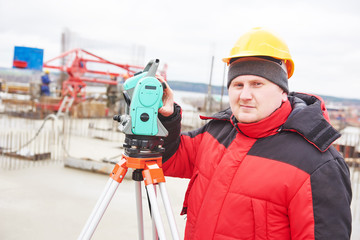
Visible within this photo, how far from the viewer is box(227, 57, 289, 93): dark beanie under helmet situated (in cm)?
140

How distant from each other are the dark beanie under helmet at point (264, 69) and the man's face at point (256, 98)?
2cm

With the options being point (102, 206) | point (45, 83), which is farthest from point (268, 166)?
point (45, 83)

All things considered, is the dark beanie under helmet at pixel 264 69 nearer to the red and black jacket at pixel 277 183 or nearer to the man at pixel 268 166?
the man at pixel 268 166

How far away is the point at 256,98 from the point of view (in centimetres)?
140

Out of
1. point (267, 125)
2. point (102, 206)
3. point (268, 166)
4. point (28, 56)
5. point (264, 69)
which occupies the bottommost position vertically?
point (102, 206)

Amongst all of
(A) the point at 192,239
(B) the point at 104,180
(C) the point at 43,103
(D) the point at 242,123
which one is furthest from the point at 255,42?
(C) the point at 43,103

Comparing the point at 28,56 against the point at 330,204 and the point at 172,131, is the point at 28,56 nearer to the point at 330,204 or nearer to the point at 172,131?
the point at 172,131

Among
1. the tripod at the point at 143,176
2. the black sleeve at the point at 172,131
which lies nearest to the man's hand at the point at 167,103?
the black sleeve at the point at 172,131

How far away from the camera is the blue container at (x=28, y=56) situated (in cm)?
1301

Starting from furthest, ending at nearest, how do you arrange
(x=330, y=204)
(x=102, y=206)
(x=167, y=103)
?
(x=167, y=103), (x=102, y=206), (x=330, y=204)

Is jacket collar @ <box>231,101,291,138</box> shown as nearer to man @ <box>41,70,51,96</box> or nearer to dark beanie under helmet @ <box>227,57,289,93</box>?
dark beanie under helmet @ <box>227,57,289,93</box>

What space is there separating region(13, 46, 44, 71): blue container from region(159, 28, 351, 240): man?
13198 mm

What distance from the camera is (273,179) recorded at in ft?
4.28

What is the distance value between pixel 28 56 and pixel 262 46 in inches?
533
